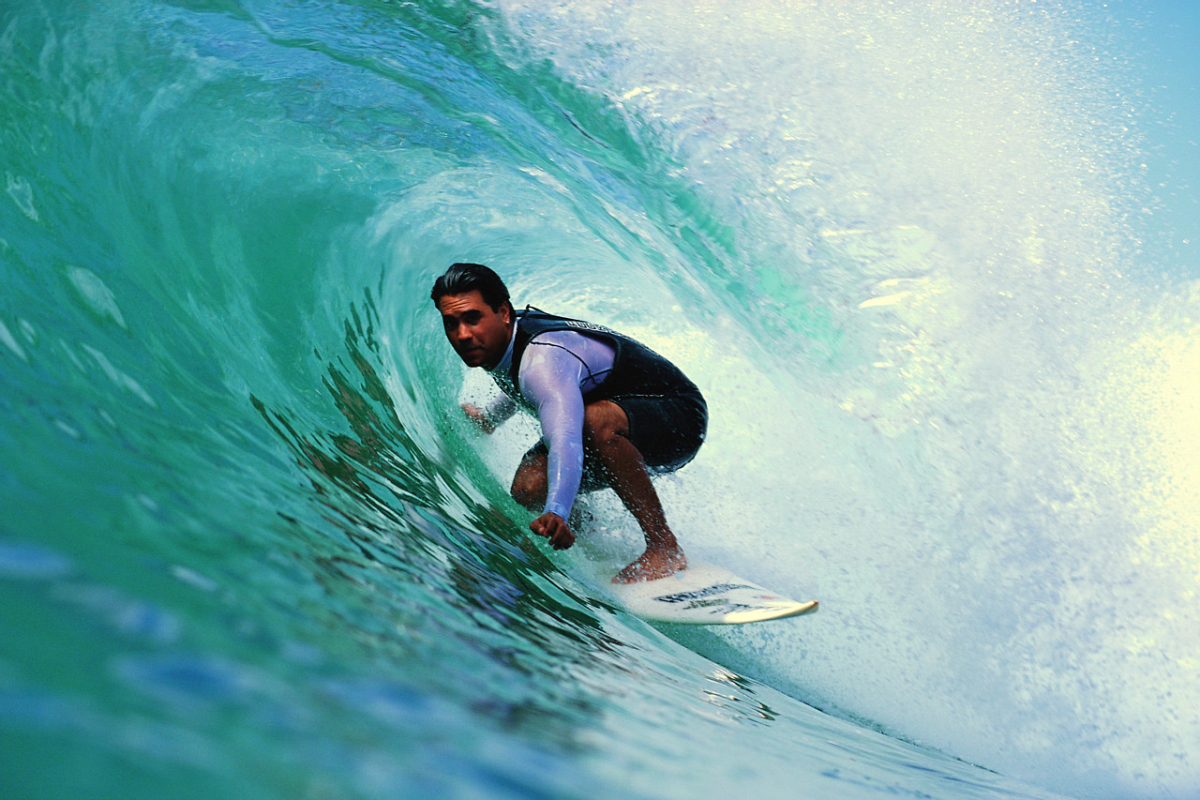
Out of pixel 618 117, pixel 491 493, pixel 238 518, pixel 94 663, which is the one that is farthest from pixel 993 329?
pixel 94 663

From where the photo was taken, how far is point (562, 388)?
2.15 meters

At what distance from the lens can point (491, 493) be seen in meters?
2.78

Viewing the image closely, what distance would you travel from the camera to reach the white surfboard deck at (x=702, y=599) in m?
2.14

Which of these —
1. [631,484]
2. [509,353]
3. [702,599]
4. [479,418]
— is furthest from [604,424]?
[479,418]

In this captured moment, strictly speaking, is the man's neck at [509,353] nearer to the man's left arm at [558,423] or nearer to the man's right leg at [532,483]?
the man's left arm at [558,423]

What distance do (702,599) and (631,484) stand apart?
14.9 inches

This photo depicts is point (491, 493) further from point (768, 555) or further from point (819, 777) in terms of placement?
point (819, 777)

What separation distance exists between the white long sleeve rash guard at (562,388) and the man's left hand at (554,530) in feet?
0.14

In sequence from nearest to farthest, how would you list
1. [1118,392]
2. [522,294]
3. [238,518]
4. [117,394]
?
[238,518] < [117,394] < [1118,392] < [522,294]

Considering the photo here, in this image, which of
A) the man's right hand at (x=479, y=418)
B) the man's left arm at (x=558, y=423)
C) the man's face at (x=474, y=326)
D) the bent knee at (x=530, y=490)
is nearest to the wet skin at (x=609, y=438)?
the man's face at (x=474, y=326)

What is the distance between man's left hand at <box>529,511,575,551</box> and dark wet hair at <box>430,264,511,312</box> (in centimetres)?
69

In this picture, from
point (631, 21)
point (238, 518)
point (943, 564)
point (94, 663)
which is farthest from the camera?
point (631, 21)

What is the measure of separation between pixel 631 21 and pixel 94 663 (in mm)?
5068

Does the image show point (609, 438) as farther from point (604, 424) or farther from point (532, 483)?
point (532, 483)
